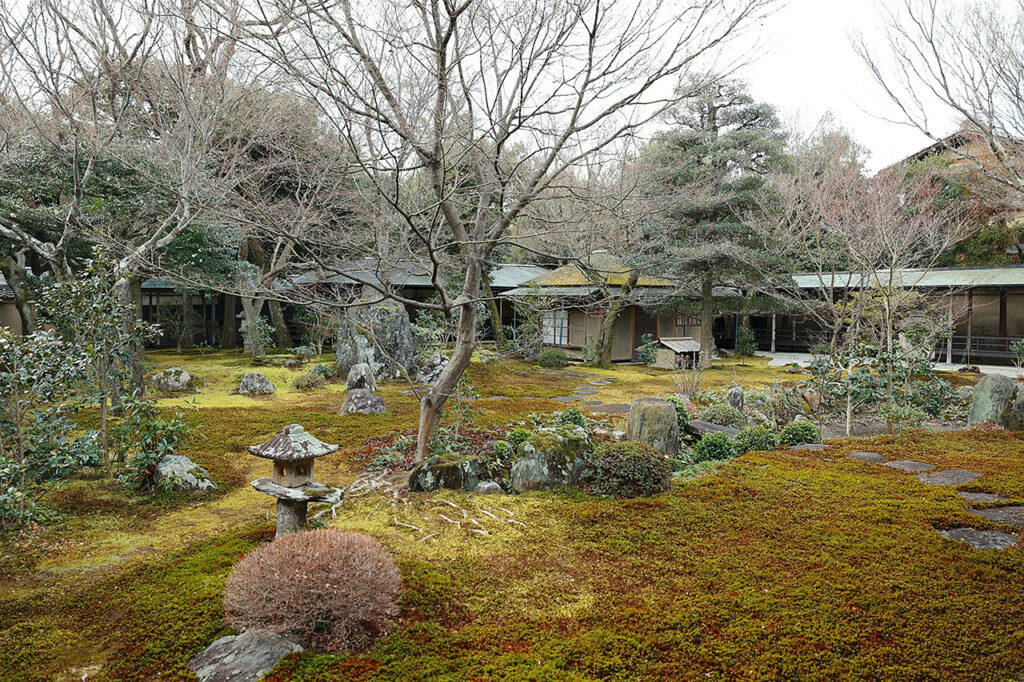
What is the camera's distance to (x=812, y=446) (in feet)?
26.6

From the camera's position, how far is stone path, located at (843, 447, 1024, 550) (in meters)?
4.61

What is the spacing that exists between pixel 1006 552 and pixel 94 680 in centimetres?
591

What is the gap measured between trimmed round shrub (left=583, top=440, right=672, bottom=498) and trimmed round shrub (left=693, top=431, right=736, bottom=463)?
1.96 m

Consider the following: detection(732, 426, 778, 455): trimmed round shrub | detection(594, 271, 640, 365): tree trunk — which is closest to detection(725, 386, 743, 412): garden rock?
detection(732, 426, 778, 455): trimmed round shrub

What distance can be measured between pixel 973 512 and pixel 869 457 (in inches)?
86.2

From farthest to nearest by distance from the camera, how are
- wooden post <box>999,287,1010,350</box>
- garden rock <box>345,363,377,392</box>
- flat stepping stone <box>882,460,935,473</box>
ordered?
wooden post <box>999,287,1010,350</box> → garden rock <box>345,363,377,392</box> → flat stepping stone <box>882,460,935,473</box>

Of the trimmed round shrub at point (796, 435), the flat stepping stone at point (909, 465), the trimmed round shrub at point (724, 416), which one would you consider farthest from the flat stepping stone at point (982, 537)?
the trimmed round shrub at point (724, 416)

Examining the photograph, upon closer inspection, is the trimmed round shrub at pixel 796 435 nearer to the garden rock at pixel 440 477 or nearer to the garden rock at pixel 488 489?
the garden rock at pixel 488 489

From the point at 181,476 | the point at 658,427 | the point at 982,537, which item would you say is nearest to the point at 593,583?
the point at 982,537

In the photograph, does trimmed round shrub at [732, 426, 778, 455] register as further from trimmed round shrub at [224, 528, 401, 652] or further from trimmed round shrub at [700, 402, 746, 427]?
trimmed round shrub at [224, 528, 401, 652]

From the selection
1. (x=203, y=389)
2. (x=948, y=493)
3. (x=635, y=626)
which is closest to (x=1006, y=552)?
(x=948, y=493)

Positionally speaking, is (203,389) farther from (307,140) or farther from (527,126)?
(527,126)

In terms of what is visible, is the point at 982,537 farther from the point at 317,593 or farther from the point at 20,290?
the point at 20,290

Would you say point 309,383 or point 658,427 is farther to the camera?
point 309,383
